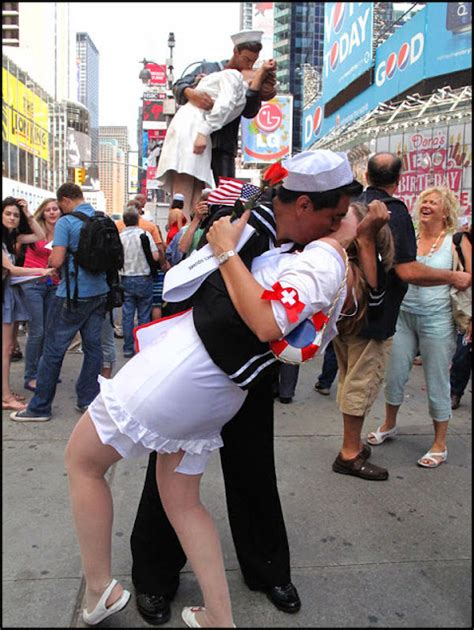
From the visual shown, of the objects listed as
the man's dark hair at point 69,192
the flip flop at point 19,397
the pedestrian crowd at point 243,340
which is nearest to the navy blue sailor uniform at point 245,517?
the pedestrian crowd at point 243,340

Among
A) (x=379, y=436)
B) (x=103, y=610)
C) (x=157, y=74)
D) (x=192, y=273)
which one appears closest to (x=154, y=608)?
(x=103, y=610)

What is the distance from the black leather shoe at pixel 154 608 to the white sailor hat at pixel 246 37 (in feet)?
8.43

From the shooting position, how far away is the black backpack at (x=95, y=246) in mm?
4562

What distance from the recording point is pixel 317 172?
1646 millimetres

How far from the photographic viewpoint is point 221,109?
301 centimetres

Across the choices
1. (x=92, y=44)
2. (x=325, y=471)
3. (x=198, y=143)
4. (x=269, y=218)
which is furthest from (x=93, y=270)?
(x=269, y=218)

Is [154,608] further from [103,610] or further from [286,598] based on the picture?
[286,598]

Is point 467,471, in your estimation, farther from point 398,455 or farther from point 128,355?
point 128,355

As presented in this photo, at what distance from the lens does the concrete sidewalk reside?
85.1 inches

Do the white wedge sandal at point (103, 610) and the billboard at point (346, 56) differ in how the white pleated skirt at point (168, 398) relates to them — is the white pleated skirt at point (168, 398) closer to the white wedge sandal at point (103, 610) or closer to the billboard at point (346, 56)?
the white wedge sandal at point (103, 610)

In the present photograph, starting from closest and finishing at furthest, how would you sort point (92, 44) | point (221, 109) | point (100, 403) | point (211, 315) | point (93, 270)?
point (211, 315)
point (100, 403)
point (92, 44)
point (221, 109)
point (93, 270)

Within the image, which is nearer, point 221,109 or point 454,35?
point 221,109

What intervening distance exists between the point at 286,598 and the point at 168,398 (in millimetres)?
1101

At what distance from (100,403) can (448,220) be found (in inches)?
117
